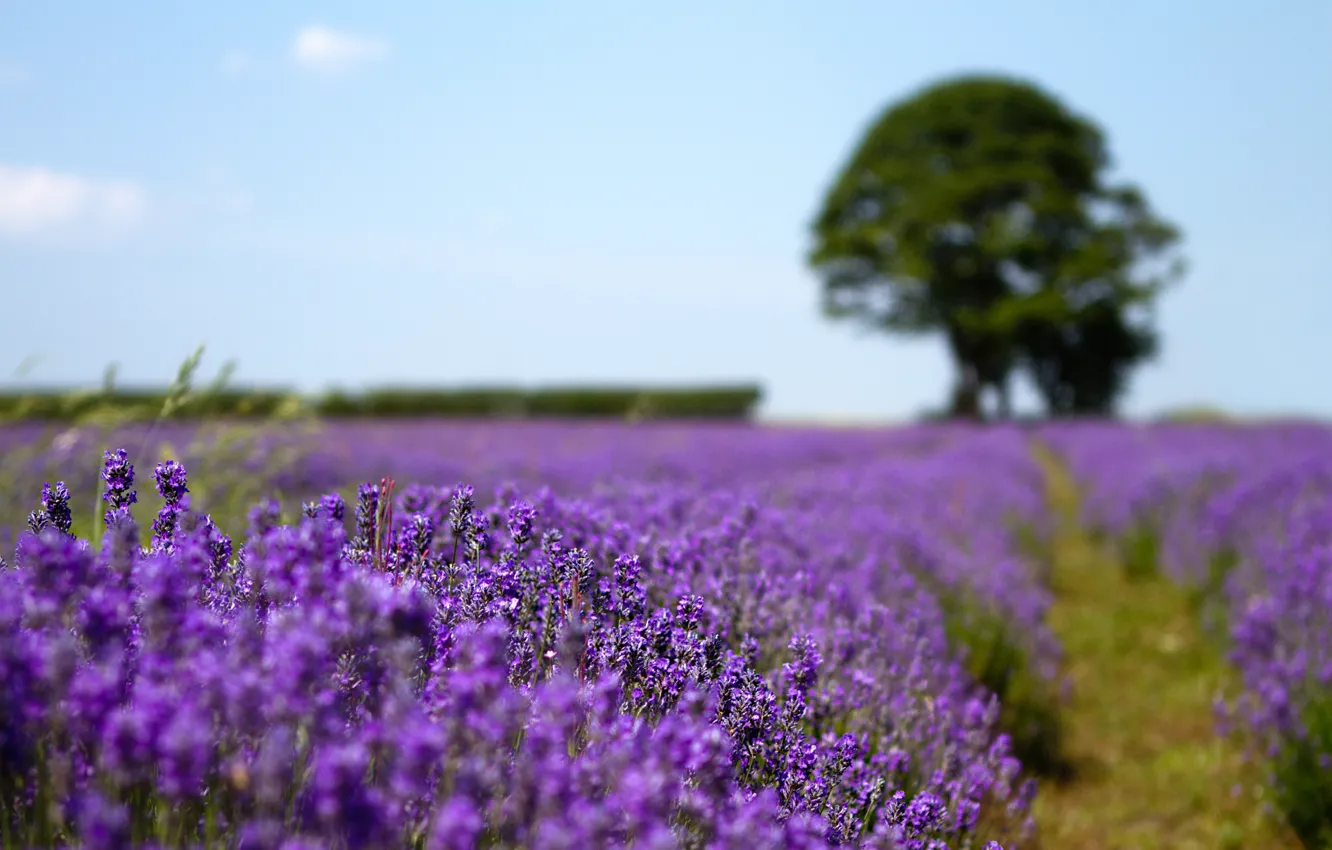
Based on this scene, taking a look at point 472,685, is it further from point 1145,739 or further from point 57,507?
point 1145,739

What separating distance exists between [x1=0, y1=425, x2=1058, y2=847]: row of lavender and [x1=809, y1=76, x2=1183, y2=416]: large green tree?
24.3 m

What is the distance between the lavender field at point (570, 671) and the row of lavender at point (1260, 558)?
0.03 meters

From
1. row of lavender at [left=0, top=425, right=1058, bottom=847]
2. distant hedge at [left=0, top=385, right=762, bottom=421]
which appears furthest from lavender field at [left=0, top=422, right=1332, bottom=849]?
distant hedge at [left=0, top=385, right=762, bottom=421]

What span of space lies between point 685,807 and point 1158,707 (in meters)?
5.09

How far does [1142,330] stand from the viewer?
30.8 metres

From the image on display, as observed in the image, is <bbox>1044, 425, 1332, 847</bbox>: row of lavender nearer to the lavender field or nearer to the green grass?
the lavender field

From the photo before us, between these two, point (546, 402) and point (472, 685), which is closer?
point (472, 685)

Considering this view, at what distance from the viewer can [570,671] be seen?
79.0 inches

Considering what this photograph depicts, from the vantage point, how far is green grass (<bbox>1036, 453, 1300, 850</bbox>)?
4.34 m

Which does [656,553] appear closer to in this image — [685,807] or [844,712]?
[844,712]

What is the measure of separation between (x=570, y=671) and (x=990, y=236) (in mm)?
26967

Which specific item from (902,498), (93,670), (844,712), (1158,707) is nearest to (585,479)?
(902,498)

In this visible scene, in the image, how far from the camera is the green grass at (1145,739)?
4.34 m

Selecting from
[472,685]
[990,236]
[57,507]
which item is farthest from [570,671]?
[990,236]
